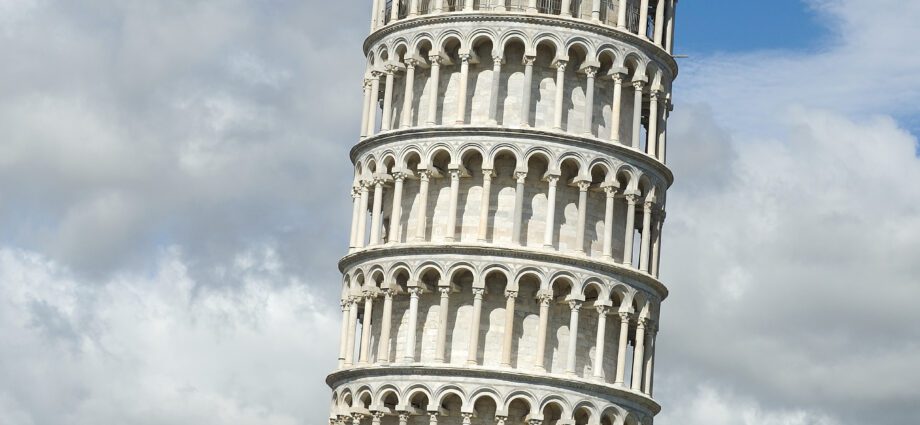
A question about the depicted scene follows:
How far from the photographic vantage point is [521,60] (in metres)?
69.4

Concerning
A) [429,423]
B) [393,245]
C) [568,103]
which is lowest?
[429,423]

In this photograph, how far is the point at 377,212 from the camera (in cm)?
6894

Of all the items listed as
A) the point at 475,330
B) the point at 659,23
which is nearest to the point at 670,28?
the point at 659,23

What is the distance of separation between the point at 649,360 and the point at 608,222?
5001mm

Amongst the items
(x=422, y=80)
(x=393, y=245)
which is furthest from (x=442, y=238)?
(x=422, y=80)

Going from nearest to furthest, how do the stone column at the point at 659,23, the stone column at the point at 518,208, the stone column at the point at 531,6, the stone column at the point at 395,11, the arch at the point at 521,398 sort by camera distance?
the arch at the point at 521,398, the stone column at the point at 518,208, the stone column at the point at 531,6, the stone column at the point at 395,11, the stone column at the point at 659,23

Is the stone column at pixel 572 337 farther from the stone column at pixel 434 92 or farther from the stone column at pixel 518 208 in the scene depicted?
Answer: the stone column at pixel 434 92

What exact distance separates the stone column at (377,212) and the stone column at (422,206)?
5.03ft

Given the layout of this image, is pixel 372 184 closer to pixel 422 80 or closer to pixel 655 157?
pixel 422 80

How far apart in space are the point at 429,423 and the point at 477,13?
13.1 m

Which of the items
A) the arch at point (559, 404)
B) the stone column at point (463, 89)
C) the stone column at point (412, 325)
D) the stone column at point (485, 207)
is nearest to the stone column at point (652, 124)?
the stone column at point (485, 207)

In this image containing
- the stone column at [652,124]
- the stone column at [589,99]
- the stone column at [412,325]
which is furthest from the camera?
the stone column at [652,124]

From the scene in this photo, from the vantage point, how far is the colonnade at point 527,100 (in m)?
68.4

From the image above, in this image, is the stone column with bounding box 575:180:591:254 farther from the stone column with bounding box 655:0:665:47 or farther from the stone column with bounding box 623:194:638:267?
the stone column with bounding box 655:0:665:47
